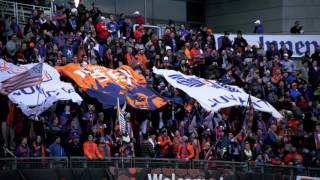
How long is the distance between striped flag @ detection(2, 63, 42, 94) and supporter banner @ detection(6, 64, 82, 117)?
2.63 feet

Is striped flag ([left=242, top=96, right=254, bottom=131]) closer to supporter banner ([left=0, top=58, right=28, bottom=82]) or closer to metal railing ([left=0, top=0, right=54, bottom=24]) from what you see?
supporter banner ([left=0, top=58, right=28, bottom=82])

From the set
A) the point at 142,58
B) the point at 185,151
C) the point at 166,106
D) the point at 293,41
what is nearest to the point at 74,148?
the point at 185,151

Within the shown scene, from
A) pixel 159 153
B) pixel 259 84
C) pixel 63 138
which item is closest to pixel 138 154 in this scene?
pixel 159 153

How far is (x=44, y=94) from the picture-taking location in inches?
880

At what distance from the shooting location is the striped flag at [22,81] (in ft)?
68.8

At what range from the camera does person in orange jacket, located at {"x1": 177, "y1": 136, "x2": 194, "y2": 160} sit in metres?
23.6

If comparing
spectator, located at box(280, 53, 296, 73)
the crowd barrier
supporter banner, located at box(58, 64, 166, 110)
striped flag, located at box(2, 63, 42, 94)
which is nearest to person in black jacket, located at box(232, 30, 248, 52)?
spectator, located at box(280, 53, 296, 73)

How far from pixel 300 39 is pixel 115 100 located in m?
13.4

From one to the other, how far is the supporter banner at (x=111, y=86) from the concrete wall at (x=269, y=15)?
15.9 meters

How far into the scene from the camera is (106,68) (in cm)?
2581

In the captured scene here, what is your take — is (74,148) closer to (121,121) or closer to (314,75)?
(121,121)

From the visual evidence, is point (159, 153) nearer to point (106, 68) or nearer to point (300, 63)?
point (106, 68)

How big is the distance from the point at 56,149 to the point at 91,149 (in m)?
0.94

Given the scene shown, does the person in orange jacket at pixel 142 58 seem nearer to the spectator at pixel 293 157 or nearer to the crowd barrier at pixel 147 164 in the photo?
the spectator at pixel 293 157
